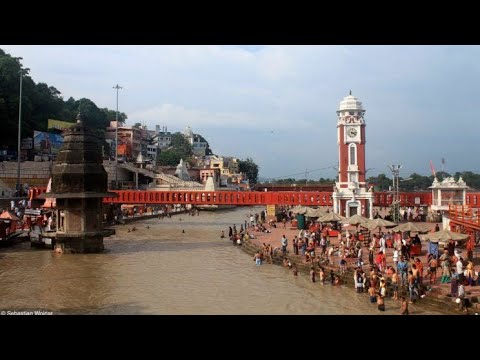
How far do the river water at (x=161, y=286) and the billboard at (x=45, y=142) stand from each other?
31748 millimetres

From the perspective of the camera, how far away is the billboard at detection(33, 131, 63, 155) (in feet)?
190

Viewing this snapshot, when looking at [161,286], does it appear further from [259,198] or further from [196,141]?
[196,141]

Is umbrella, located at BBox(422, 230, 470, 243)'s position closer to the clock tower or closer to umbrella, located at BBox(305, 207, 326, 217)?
umbrella, located at BBox(305, 207, 326, 217)

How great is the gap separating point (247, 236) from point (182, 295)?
14.9 m

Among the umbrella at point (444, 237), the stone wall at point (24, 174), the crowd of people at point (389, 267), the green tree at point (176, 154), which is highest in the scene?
the green tree at point (176, 154)

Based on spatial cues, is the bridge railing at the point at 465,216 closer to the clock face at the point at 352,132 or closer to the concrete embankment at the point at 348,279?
the concrete embankment at the point at 348,279

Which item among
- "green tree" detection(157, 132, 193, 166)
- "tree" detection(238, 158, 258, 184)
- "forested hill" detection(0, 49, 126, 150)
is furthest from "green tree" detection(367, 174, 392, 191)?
"forested hill" detection(0, 49, 126, 150)

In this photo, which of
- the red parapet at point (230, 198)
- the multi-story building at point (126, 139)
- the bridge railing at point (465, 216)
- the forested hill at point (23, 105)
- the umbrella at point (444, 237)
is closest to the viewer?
the umbrella at point (444, 237)

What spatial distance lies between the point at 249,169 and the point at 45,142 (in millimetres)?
80049

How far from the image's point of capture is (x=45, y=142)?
59.4 meters

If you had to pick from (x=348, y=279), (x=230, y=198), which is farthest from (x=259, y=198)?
(x=348, y=279)

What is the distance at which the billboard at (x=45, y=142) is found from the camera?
5781 cm

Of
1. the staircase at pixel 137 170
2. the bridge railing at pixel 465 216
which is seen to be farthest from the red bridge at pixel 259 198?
the staircase at pixel 137 170
